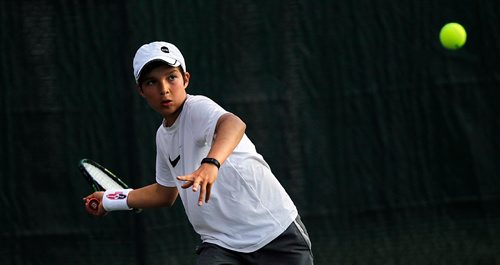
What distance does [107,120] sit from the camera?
574 centimetres

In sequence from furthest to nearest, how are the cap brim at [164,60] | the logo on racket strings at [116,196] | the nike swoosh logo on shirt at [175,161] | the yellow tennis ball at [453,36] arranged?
1. the yellow tennis ball at [453,36]
2. the logo on racket strings at [116,196]
3. the nike swoosh logo on shirt at [175,161]
4. the cap brim at [164,60]

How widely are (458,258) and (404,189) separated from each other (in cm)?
55

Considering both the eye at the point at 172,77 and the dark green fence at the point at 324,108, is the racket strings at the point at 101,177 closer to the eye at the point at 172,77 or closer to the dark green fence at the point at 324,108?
the eye at the point at 172,77

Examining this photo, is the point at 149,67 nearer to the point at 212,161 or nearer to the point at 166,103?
the point at 166,103

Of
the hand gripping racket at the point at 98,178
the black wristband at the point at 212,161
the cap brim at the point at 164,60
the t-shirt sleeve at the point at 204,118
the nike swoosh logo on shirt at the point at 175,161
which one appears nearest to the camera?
the black wristband at the point at 212,161

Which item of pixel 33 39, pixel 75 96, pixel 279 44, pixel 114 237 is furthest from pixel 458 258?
pixel 33 39

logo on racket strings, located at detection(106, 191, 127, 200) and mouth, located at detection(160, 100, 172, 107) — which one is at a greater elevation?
mouth, located at detection(160, 100, 172, 107)

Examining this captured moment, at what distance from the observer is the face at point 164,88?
12.2ft

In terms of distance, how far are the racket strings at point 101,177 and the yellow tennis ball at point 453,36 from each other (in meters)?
2.33

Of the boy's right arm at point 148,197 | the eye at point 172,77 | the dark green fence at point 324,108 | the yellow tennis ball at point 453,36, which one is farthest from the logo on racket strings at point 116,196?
the yellow tennis ball at point 453,36

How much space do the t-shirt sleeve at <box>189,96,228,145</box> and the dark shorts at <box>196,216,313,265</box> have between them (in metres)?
0.47

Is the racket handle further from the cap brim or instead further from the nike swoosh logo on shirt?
the cap brim

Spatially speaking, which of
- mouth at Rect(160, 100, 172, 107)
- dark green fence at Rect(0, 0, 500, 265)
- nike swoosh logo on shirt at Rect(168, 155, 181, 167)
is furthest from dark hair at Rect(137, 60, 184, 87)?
dark green fence at Rect(0, 0, 500, 265)

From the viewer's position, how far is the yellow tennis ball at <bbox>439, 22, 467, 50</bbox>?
18.5 ft
